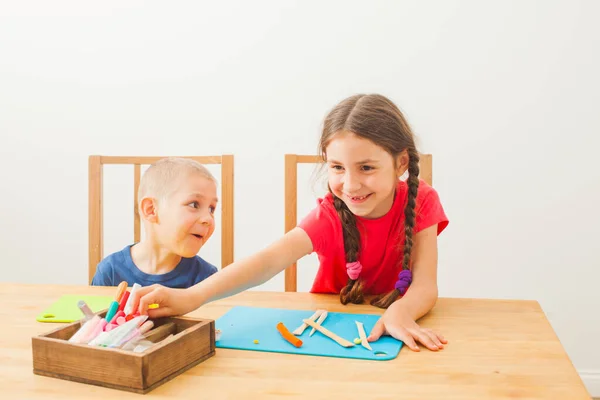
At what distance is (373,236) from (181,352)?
0.60 metres

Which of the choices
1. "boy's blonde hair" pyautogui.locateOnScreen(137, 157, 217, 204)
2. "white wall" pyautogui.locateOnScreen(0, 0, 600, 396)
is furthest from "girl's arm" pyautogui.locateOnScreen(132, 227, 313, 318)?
"white wall" pyautogui.locateOnScreen(0, 0, 600, 396)

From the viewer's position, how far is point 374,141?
113 cm

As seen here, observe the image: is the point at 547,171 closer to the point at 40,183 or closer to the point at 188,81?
the point at 188,81

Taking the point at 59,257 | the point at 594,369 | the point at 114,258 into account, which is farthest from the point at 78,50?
the point at 594,369

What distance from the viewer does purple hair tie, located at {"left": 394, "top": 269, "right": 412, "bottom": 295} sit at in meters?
1.14

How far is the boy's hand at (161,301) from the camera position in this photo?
857mm

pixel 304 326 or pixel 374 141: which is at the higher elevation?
pixel 374 141

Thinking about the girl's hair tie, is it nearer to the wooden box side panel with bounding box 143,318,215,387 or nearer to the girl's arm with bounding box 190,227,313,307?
the girl's arm with bounding box 190,227,313,307

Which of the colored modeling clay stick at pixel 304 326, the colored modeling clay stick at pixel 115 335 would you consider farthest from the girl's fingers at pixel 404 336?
the colored modeling clay stick at pixel 115 335

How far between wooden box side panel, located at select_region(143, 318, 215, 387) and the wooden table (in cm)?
1

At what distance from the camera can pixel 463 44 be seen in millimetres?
2139

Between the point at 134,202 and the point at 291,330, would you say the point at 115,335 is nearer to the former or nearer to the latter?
the point at 291,330

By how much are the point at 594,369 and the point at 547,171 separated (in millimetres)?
774

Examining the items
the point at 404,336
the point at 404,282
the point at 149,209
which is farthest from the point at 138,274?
the point at 404,336
